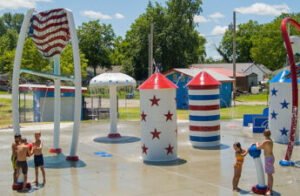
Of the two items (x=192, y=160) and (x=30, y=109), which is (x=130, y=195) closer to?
(x=192, y=160)

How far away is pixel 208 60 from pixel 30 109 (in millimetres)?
90350

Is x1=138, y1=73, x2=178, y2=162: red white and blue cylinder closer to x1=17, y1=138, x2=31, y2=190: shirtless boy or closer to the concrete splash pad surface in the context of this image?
the concrete splash pad surface

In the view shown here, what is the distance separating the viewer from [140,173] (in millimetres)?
9852

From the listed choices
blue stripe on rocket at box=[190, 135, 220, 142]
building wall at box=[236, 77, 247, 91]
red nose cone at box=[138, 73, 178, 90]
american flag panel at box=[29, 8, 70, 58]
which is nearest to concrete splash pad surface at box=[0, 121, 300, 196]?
blue stripe on rocket at box=[190, 135, 220, 142]

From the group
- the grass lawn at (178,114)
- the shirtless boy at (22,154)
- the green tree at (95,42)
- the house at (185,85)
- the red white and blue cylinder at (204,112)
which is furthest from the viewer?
the green tree at (95,42)

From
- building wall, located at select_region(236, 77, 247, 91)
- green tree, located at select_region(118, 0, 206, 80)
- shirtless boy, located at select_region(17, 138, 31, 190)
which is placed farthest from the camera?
building wall, located at select_region(236, 77, 247, 91)

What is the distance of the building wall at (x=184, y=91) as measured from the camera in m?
32.3

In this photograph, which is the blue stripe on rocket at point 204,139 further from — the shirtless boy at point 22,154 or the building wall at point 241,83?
the building wall at point 241,83

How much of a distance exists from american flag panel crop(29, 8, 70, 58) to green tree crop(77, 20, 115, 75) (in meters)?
55.1

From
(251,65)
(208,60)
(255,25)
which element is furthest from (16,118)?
(208,60)

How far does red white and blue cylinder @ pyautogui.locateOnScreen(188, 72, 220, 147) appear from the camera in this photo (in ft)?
44.4

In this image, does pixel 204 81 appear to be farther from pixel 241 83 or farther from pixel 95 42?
pixel 95 42

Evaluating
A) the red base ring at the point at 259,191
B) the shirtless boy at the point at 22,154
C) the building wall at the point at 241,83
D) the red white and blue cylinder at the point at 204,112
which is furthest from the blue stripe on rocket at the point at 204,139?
the building wall at the point at 241,83

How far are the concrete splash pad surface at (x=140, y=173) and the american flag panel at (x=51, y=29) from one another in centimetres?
348
